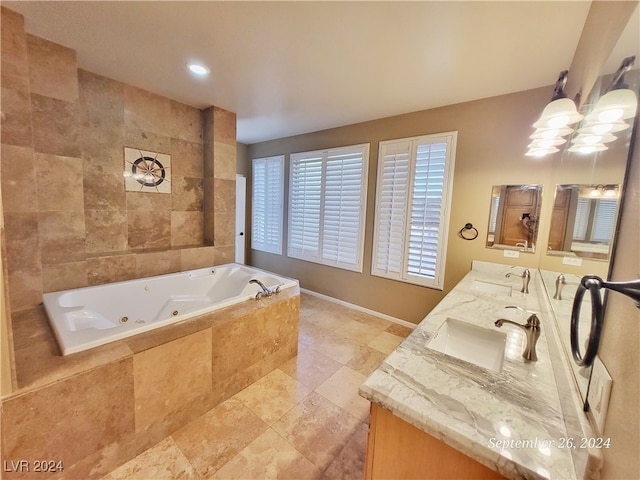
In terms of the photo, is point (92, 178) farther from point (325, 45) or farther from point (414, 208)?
point (414, 208)

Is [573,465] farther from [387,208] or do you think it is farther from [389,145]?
[389,145]

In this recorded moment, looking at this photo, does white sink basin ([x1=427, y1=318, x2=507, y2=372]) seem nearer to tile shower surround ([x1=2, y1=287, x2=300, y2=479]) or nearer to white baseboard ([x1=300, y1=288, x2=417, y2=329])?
tile shower surround ([x1=2, y1=287, x2=300, y2=479])

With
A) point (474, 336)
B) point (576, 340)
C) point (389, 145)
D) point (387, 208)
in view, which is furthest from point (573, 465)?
point (389, 145)

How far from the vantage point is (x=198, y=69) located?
222cm

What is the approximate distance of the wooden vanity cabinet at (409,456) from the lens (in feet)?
2.29

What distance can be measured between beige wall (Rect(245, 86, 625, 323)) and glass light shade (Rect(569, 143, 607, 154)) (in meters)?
0.21

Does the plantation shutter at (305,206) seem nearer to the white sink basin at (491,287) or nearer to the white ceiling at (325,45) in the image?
the white ceiling at (325,45)

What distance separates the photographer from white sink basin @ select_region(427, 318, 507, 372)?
1.29 metres

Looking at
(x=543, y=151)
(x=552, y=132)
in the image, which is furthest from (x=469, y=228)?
(x=552, y=132)

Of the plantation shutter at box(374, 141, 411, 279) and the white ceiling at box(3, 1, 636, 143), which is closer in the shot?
→ the white ceiling at box(3, 1, 636, 143)

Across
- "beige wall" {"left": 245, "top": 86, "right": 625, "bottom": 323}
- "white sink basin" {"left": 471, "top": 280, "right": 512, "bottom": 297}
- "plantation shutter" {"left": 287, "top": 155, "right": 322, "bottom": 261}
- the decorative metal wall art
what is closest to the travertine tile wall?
the decorative metal wall art

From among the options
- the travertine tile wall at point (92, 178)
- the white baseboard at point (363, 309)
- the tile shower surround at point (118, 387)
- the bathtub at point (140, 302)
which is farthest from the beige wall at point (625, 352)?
the travertine tile wall at point (92, 178)

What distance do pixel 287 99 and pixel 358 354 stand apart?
2770 mm

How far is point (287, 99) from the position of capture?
2.74 meters
